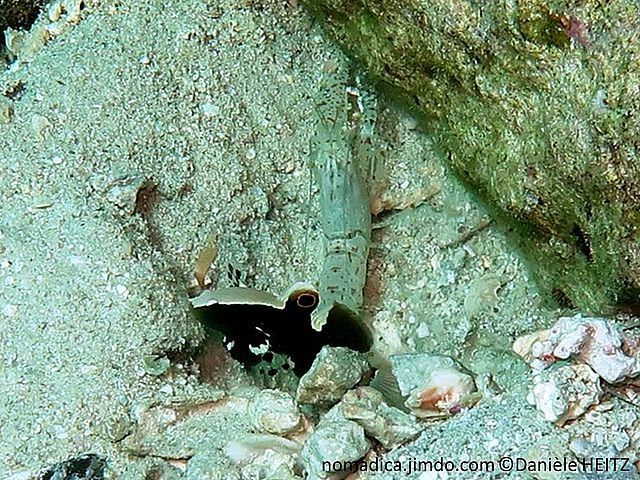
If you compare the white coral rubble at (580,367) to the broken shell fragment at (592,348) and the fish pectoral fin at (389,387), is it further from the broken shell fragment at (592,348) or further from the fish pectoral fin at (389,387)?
the fish pectoral fin at (389,387)

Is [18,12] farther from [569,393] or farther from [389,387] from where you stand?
[569,393]

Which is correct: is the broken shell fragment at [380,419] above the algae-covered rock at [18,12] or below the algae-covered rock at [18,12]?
below

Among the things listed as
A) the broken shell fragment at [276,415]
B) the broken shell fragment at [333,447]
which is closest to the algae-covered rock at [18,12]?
the broken shell fragment at [276,415]

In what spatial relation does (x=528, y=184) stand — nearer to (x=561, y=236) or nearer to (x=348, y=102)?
(x=561, y=236)

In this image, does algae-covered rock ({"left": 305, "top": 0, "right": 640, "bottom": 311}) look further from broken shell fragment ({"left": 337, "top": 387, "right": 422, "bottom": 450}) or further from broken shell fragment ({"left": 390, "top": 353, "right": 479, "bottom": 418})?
broken shell fragment ({"left": 337, "top": 387, "right": 422, "bottom": 450})

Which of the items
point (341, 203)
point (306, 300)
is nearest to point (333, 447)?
point (306, 300)

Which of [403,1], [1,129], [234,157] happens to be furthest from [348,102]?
[1,129]
